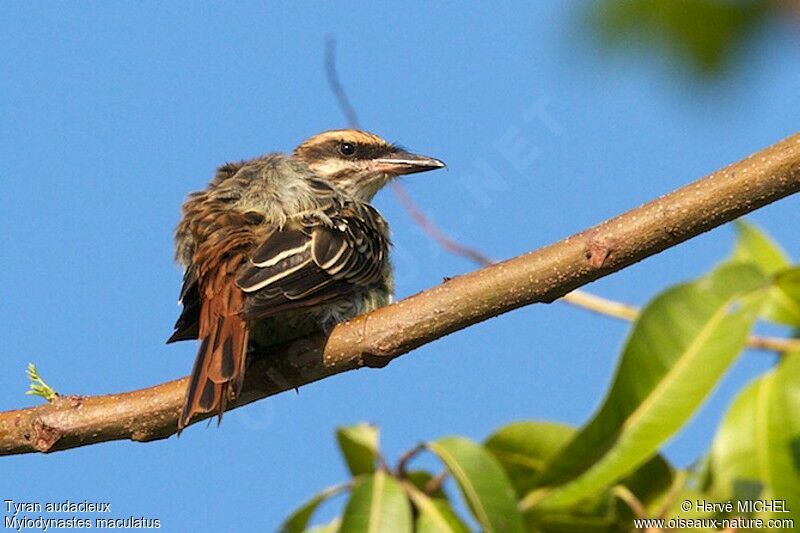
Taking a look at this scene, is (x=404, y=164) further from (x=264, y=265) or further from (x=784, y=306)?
(x=784, y=306)

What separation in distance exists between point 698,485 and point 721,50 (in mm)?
2635

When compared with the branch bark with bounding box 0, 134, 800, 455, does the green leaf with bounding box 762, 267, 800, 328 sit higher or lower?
lower

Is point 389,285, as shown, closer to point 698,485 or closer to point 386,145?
point 386,145

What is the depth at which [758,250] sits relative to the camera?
14.8 ft

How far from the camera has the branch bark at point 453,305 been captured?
11.5 feet

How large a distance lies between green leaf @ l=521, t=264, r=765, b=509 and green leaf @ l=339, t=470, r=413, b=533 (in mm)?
447

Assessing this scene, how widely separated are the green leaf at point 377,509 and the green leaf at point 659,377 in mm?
447

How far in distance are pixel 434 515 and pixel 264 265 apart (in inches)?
48.1

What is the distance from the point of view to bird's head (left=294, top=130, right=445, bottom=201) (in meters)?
6.46

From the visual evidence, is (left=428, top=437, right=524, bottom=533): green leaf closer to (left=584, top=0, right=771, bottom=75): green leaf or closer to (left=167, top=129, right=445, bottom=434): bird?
(left=167, top=129, right=445, bottom=434): bird

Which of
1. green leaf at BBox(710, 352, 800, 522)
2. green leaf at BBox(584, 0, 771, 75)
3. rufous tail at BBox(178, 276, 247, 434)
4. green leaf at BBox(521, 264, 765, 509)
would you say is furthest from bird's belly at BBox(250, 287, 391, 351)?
green leaf at BBox(584, 0, 771, 75)

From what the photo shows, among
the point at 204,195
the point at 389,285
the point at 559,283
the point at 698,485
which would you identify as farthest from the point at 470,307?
the point at 204,195

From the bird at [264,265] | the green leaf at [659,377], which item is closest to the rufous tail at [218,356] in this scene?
the bird at [264,265]

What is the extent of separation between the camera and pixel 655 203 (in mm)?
3568
